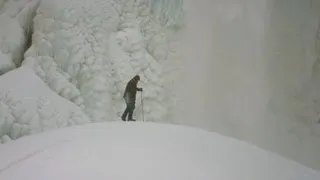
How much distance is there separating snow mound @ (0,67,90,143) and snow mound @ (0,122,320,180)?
0.16 ft

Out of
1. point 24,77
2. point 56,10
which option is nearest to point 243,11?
point 56,10

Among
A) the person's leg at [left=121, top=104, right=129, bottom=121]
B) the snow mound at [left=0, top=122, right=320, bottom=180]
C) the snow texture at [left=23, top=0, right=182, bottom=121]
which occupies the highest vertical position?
the snow texture at [left=23, top=0, right=182, bottom=121]

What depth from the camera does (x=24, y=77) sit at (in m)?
2.91

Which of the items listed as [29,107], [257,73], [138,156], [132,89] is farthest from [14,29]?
[257,73]

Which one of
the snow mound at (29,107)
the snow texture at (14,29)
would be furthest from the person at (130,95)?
the snow texture at (14,29)

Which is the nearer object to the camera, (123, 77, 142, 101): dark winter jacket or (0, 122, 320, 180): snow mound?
(0, 122, 320, 180): snow mound

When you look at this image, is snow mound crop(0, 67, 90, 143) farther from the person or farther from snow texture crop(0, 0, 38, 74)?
the person

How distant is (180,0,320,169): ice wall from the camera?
279cm

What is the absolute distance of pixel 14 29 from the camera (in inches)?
118

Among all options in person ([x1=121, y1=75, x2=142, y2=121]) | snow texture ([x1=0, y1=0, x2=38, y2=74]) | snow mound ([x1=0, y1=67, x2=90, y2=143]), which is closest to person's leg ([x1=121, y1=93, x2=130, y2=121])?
person ([x1=121, y1=75, x2=142, y2=121])

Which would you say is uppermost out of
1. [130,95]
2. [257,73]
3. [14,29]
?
[14,29]

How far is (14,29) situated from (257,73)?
1.34m

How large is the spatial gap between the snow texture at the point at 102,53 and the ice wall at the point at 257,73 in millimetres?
162

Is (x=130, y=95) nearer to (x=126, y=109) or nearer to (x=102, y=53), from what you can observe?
(x=126, y=109)
